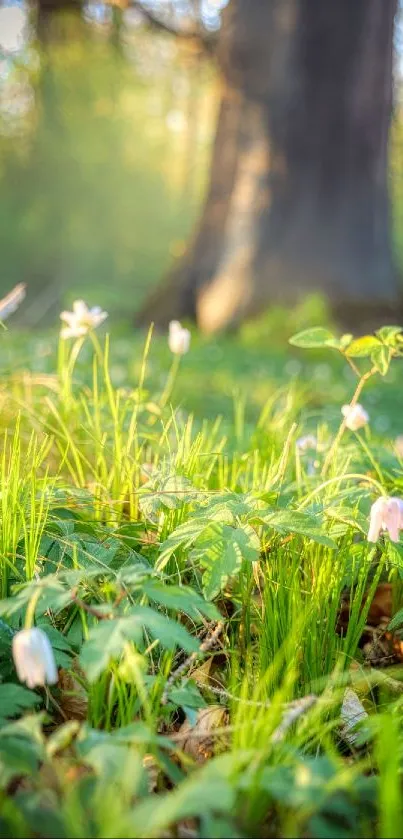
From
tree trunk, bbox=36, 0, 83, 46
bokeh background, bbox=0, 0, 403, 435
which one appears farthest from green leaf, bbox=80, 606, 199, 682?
tree trunk, bbox=36, 0, 83, 46

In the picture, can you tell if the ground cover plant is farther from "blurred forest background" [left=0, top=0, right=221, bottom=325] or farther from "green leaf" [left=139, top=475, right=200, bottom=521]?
"blurred forest background" [left=0, top=0, right=221, bottom=325]

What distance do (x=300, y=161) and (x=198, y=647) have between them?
26.2 ft

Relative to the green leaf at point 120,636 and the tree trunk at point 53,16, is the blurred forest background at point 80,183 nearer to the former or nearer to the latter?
the tree trunk at point 53,16

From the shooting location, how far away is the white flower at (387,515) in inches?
54.2

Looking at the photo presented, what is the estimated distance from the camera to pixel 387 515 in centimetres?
139

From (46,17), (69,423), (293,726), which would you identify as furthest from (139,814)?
(46,17)

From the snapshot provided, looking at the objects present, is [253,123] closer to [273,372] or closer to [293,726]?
[273,372]

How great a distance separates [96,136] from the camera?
27.0 m

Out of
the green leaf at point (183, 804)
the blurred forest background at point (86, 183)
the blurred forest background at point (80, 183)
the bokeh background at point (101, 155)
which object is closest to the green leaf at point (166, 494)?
the green leaf at point (183, 804)

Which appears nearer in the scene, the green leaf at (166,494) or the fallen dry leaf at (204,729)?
the fallen dry leaf at (204,729)

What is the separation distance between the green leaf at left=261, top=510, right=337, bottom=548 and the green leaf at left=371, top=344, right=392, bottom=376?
36cm

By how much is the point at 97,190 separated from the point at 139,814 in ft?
91.5

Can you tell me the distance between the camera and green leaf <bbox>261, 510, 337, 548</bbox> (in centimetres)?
144

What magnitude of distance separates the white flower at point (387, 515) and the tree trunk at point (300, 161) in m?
6.95
